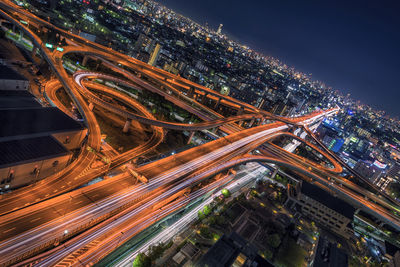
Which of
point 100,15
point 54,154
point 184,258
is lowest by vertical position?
point 184,258

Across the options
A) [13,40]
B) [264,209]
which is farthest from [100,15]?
[264,209]

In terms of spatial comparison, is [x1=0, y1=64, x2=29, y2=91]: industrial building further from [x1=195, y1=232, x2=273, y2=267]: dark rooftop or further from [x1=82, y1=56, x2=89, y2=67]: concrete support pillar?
[x1=195, y1=232, x2=273, y2=267]: dark rooftop

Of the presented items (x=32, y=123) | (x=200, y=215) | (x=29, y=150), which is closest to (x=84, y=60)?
(x=32, y=123)

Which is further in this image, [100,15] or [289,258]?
[100,15]

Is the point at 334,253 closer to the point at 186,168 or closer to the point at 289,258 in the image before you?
the point at 289,258

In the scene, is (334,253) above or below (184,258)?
above

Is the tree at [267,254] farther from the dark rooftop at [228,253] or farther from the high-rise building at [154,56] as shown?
the high-rise building at [154,56]
